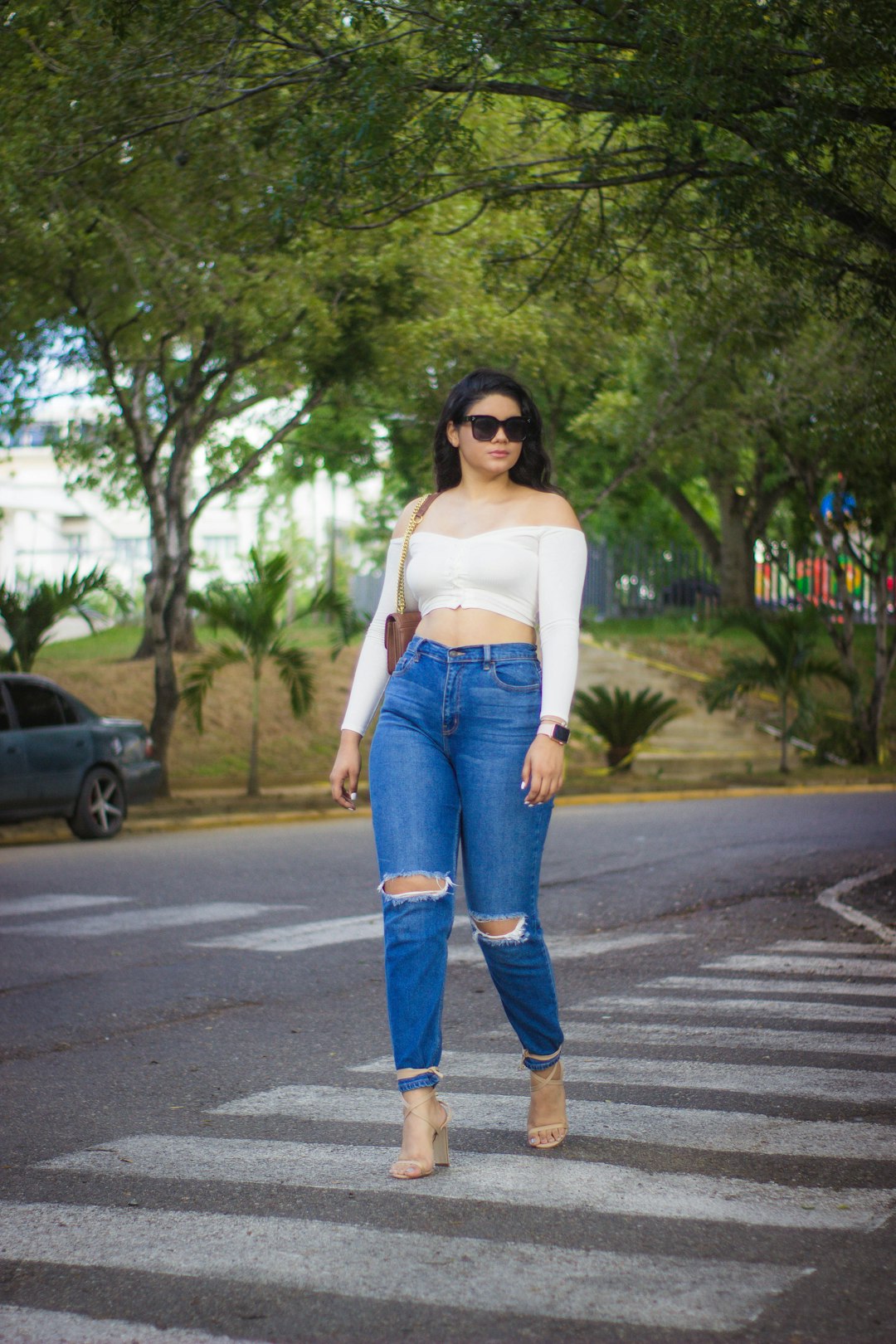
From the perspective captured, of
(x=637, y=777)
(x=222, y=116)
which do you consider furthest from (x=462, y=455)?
(x=637, y=777)

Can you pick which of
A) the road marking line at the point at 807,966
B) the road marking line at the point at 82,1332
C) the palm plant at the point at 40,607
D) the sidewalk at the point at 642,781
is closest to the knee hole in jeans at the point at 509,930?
the road marking line at the point at 82,1332

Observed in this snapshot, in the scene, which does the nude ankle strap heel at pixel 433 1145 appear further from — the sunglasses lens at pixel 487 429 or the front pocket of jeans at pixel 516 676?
the sunglasses lens at pixel 487 429

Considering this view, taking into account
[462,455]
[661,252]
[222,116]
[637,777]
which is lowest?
[637,777]

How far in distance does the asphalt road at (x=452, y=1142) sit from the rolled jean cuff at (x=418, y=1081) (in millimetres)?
247

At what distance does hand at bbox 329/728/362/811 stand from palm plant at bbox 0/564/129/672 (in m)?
15.3

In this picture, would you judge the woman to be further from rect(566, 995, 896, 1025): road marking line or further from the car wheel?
the car wheel

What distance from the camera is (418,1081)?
13.8ft

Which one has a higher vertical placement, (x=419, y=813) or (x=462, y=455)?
(x=462, y=455)

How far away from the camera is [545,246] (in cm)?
1177

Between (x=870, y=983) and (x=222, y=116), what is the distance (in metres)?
8.48

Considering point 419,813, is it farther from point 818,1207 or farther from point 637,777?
point 637,777

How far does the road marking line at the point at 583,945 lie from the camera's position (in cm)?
827

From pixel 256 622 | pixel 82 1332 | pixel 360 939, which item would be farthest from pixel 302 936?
pixel 256 622

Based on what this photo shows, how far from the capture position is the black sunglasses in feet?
14.8
